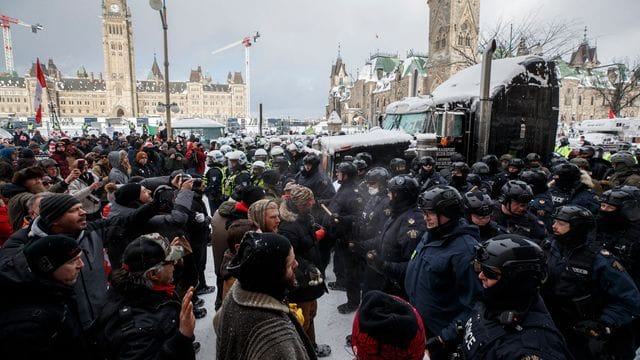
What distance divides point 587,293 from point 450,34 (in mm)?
45834

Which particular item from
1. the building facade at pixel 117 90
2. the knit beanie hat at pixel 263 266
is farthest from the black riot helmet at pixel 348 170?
the building facade at pixel 117 90

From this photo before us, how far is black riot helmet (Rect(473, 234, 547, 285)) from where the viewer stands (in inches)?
75.2

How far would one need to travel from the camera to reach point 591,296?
9.57 feet

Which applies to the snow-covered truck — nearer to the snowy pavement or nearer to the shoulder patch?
the snowy pavement

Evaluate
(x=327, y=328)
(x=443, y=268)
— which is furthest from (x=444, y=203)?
(x=327, y=328)

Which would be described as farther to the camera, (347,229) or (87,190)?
(347,229)

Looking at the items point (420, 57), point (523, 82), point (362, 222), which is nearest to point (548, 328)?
point (362, 222)

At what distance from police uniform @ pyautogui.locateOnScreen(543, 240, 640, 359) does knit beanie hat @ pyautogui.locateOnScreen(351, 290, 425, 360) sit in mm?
2296

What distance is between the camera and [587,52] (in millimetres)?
81562

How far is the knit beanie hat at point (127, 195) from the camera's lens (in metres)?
3.81

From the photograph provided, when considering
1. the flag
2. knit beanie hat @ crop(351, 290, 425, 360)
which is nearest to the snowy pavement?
knit beanie hat @ crop(351, 290, 425, 360)

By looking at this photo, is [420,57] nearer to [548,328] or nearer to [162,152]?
[162,152]

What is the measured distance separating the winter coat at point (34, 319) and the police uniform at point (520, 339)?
7.77 feet

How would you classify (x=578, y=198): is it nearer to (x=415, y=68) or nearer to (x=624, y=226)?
(x=624, y=226)
